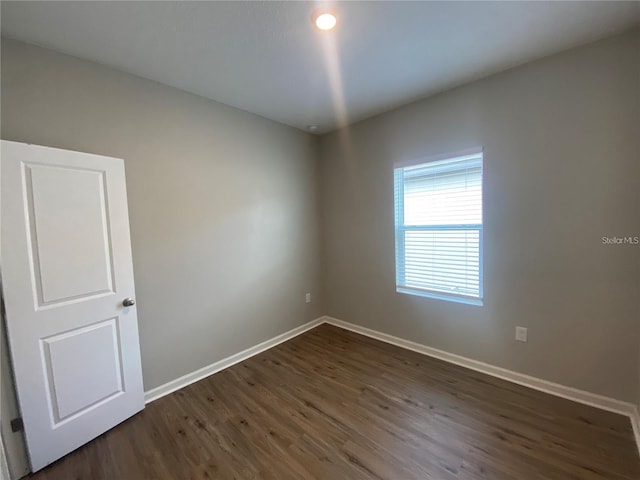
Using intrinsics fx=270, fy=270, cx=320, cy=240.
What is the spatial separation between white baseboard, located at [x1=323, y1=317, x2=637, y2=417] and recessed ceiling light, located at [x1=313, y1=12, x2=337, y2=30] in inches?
117

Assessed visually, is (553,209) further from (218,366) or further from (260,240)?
(218,366)

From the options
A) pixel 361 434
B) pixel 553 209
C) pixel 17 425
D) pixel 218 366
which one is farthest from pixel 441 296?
pixel 17 425

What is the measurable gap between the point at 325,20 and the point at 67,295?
2391mm

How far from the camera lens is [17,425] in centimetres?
161

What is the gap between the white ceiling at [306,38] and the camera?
155cm

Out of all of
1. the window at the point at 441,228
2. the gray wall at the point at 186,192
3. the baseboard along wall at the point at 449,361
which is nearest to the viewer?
the gray wall at the point at 186,192

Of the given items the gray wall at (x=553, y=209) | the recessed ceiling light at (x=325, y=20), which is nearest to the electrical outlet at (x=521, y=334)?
the gray wall at (x=553, y=209)

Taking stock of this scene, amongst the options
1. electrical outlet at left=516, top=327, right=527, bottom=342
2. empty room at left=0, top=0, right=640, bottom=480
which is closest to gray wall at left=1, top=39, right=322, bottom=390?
empty room at left=0, top=0, right=640, bottom=480

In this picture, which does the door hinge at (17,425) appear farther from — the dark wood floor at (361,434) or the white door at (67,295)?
the dark wood floor at (361,434)

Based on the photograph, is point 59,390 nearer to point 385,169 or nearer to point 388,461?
point 388,461

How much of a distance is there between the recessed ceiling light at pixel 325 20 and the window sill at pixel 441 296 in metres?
2.50

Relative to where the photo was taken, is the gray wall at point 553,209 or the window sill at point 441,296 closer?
the gray wall at point 553,209

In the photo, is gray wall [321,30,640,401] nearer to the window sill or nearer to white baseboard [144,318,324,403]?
the window sill

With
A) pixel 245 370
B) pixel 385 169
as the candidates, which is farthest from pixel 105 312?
pixel 385 169
